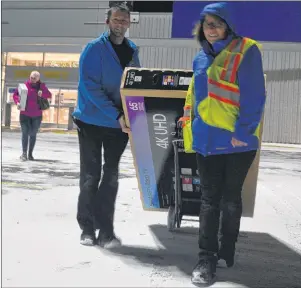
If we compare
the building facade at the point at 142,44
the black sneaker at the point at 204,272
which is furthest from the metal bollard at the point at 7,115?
the black sneaker at the point at 204,272

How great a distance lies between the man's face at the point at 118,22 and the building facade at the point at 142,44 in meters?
14.1

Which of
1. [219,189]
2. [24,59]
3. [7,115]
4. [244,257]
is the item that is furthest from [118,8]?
[24,59]

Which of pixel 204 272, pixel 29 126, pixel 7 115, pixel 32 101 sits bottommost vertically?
pixel 7 115

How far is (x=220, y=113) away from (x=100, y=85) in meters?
0.87

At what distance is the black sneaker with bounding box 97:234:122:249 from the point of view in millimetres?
2705

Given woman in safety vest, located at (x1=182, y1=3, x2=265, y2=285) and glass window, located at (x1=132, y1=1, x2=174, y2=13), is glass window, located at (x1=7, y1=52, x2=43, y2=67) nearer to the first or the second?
glass window, located at (x1=132, y1=1, x2=174, y2=13)

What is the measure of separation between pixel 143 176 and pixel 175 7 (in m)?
16.3

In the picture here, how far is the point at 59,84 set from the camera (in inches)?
786

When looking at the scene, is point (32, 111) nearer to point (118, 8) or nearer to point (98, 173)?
point (98, 173)

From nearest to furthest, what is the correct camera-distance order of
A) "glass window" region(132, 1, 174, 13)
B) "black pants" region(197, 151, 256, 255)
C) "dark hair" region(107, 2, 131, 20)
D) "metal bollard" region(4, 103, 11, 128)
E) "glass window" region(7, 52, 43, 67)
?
"black pants" region(197, 151, 256, 255), "dark hair" region(107, 2, 131, 20), "glass window" region(132, 1, 174, 13), "metal bollard" region(4, 103, 11, 128), "glass window" region(7, 52, 43, 67)

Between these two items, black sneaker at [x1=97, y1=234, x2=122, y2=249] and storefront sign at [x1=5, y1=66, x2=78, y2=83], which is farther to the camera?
storefront sign at [x1=5, y1=66, x2=78, y2=83]

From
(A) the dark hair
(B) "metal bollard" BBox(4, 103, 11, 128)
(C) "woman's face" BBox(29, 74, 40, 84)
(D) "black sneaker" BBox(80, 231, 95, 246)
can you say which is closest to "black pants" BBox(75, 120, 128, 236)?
(D) "black sneaker" BBox(80, 231, 95, 246)

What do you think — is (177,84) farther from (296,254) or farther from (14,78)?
(14,78)

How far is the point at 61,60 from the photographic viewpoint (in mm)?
20156
